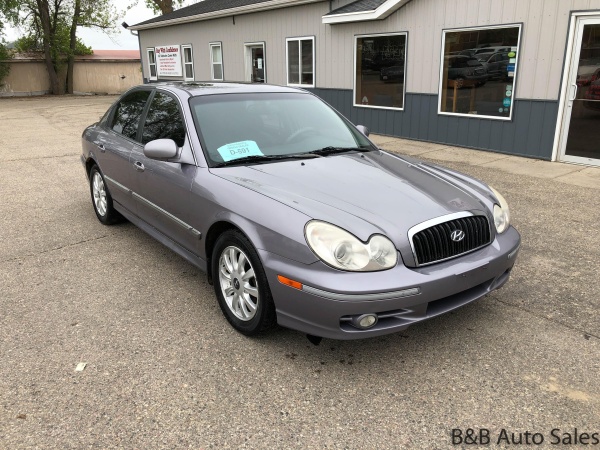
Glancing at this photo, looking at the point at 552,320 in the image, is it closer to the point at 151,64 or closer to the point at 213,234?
the point at 213,234

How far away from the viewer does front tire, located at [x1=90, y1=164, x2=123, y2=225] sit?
5246 millimetres

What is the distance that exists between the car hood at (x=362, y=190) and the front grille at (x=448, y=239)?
8cm

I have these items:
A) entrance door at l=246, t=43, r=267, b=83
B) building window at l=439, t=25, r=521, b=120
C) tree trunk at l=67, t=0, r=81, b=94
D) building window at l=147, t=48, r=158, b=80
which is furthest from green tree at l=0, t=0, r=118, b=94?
building window at l=439, t=25, r=521, b=120

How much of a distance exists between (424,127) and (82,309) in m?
8.72

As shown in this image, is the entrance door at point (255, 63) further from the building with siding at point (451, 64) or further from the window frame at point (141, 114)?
the window frame at point (141, 114)

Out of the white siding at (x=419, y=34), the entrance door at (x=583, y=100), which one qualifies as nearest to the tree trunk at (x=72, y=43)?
the white siding at (x=419, y=34)

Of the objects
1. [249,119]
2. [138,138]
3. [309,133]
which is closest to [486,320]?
[309,133]

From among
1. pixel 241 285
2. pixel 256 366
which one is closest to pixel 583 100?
pixel 241 285

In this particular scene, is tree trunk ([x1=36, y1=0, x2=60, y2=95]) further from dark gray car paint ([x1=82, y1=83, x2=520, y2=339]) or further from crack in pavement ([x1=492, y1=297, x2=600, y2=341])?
crack in pavement ([x1=492, y1=297, x2=600, y2=341])

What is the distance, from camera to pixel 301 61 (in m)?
13.5

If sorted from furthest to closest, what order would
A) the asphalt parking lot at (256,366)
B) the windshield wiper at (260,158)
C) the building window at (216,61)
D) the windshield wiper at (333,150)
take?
1. the building window at (216,61)
2. the windshield wiper at (333,150)
3. the windshield wiper at (260,158)
4. the asphalt parking lot at (256,366)

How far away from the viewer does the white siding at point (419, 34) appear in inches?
324

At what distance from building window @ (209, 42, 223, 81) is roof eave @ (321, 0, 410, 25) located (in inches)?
235

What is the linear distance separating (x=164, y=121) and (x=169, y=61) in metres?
17.3
